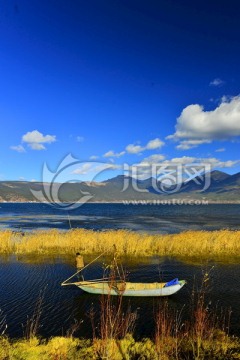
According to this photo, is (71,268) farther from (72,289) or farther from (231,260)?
(231,260)

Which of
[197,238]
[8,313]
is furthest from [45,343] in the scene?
[197,238]

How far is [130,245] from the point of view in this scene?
33406 millimetres

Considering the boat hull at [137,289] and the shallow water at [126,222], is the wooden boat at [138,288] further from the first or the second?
the shallow water at [126,222]

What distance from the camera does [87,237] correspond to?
115 feet

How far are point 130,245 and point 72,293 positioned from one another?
43.9 ft

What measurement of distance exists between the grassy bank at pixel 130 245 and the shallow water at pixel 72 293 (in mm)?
3144

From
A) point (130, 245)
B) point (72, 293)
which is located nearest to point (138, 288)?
point (72, 293)

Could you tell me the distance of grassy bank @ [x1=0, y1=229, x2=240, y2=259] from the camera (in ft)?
109

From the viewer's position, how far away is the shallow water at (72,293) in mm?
15867

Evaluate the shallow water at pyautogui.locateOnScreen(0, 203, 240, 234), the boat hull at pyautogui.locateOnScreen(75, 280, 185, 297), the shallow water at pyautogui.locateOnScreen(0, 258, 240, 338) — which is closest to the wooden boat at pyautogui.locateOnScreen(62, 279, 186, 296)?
the boat hull at pyautogui.locateOnScreen(75, 280, 185, 297)

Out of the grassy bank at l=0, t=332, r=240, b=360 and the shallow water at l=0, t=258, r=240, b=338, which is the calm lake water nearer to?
the shallow water at l=0, t=258, r=240, b=338

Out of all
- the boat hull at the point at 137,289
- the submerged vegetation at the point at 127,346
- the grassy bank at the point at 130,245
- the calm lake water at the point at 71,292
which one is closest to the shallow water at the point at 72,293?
the calm lake water at the point at 71,292

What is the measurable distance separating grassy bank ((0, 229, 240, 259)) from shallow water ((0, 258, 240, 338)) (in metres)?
3.14

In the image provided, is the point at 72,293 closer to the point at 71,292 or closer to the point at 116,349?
the point at 71,292
